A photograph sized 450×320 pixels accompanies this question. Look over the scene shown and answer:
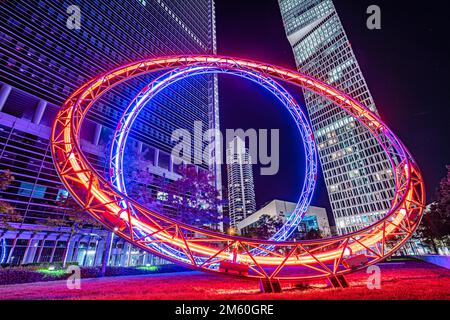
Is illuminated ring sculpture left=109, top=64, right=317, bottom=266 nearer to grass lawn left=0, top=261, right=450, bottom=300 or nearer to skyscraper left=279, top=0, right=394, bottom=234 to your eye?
grass lawn left=0, top=261, right=450, bottom=300

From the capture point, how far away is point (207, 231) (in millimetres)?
8062

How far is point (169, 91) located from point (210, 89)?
26.5 meters

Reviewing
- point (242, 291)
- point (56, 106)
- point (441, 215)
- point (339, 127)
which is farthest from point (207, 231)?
point (339, 127)

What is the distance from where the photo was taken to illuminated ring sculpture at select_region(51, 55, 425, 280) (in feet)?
28.6

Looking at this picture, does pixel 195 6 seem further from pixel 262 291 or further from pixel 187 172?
pixel 262 291

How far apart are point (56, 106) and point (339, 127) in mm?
100531

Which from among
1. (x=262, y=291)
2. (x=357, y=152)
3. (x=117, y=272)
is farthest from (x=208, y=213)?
(x=357, y=152)

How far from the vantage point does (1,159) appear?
31.0 m

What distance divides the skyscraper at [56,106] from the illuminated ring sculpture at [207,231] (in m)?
13.2

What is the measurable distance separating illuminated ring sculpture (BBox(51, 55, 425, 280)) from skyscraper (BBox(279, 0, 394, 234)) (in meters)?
83.3

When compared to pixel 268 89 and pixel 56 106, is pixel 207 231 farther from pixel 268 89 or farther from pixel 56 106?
pixel 56 106

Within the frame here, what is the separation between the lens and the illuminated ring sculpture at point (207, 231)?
8703 mm

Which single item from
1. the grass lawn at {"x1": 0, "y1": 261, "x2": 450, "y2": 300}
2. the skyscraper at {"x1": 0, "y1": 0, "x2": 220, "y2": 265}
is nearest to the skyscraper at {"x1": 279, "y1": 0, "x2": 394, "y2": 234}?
the skyscraper at {"x1": 0, "y1": 0, "x2": 220, "y2": 265}

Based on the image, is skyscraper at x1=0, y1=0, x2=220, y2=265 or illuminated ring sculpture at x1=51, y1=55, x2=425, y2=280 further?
skyscraper at x1=0, y1=0, x2=220, y2=265
